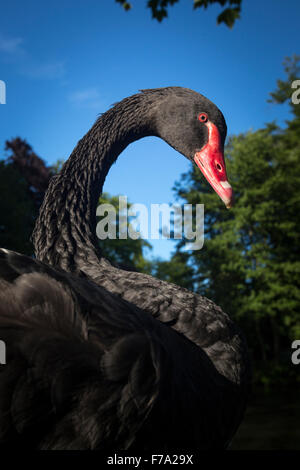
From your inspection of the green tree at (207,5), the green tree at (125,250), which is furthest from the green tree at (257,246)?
the green tree at (207,5)

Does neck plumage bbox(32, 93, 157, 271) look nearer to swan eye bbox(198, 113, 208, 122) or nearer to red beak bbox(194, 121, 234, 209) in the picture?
swan eye bbox(198, 113, 208, 122)

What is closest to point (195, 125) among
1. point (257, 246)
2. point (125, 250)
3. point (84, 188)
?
point (84, 188)

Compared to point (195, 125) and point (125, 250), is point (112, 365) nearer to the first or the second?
point (195, 125)

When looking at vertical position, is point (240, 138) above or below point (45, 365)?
above

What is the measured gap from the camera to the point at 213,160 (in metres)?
2.65

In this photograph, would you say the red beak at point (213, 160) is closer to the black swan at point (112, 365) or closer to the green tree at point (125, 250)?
the black swan at point (112, 365)

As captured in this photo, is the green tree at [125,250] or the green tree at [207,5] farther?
the green tree at [125,250]

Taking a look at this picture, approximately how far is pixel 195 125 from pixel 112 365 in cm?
204

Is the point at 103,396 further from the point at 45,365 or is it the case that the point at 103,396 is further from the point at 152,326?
the point at 152,326

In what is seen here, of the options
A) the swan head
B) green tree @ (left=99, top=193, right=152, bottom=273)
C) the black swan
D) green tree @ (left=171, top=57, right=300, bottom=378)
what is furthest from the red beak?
green tree @ (left=99, top=193, right=152, bottom=273)

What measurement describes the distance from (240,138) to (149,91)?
20675 millimetres

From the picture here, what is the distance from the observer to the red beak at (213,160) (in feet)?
8.38
